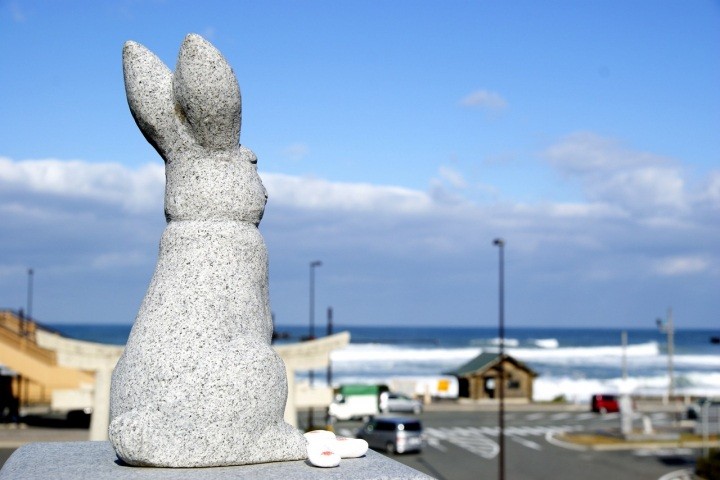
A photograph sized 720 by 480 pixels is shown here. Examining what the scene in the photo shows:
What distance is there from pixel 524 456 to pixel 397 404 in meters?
14.2

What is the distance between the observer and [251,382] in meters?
7.53

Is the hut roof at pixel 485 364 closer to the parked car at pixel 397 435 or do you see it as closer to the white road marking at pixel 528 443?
the white road marking at pixel 528 443

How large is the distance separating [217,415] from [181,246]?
1.59 meters

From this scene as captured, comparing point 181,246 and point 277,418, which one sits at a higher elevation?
point 181,246

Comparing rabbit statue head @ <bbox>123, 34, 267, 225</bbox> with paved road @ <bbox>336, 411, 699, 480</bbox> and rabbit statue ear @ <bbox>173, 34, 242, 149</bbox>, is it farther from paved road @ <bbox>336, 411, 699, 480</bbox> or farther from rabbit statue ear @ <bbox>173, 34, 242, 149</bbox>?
paved road @ <bbox>336, 411, 699, 480</bbox>

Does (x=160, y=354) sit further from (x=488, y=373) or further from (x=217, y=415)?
(x=488, y=373)

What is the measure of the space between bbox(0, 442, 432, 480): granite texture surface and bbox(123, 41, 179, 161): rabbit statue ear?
2930 mm

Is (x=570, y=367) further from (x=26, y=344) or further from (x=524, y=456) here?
(x=26, y=344)

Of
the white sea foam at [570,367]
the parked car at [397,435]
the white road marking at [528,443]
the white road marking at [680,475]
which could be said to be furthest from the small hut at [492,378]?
the white road marking at [680,475]

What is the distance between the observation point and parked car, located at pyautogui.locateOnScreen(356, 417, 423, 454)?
29375mm

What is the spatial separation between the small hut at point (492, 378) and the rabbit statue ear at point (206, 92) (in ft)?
142

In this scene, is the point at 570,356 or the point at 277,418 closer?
the point at 277,418

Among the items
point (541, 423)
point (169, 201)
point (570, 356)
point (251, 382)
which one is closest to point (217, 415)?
point (251, 382)

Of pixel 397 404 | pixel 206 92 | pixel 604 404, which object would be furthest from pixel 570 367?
pixel 206 92
